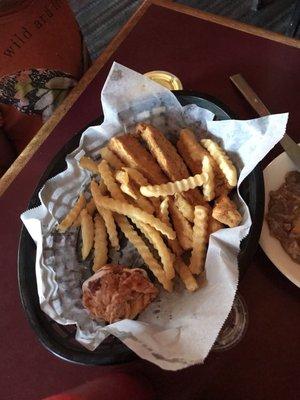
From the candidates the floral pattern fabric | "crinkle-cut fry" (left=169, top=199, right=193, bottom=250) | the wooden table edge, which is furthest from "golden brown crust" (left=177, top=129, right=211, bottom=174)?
the floral pattern fabric

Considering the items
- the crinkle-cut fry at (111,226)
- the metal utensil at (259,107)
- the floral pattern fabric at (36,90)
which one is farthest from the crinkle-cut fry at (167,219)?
the floral pattern fabric at (36,90)

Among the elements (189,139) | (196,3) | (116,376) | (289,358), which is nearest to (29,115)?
(189,139)

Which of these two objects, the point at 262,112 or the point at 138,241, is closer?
the point at 138,241

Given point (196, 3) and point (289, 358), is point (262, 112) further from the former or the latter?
point (196, 3)

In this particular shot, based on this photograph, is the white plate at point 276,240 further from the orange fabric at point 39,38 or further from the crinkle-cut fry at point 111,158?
the orange fabric at point 39,38

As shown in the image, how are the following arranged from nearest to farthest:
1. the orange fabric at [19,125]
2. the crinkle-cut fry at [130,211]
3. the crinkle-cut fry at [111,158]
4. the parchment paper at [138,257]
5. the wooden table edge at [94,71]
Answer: the parchment paper at [138,257] → the crinkle-cut fry at [130,211] → the crinkle-cut fry at [111,158] → the wooden table edge at [94,71] → the orange fabric at [19,125]

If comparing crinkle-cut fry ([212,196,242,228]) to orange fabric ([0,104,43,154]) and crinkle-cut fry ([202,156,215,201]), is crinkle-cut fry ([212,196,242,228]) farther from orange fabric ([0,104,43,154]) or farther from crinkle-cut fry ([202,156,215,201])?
orange fabric ([0,104,43,154])
